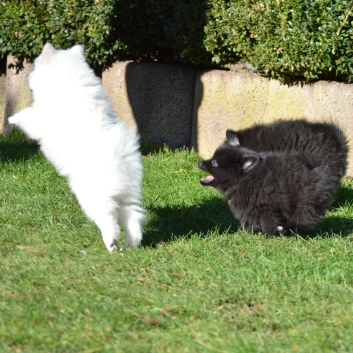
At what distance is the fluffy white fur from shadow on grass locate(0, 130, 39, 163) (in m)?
2.60

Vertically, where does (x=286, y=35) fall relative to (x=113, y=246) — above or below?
above

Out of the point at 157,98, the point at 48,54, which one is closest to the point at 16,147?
the point at 157,98

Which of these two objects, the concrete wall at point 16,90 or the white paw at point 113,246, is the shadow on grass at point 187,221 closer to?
the white paw at point 113,246

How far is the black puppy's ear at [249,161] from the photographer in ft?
18.4

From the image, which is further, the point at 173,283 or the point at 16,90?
the point at 16,90

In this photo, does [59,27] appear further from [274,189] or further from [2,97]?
[274,189]

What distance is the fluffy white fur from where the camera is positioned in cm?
489

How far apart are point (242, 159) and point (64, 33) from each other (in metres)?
3.94

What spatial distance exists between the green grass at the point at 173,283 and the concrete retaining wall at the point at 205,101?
1.16 m

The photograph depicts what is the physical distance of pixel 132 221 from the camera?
5043mm

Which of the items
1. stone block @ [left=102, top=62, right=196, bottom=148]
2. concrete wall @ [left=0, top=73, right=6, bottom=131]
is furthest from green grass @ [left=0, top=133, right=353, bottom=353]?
concrete wall @ [left=0, top=73, right=6, bottom=131]

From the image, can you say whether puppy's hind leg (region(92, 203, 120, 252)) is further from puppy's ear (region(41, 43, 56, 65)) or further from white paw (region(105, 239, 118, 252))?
puppy's ear (region(41, 43, 56, 65))

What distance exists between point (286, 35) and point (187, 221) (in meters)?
2.29

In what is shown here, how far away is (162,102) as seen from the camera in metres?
8.47
